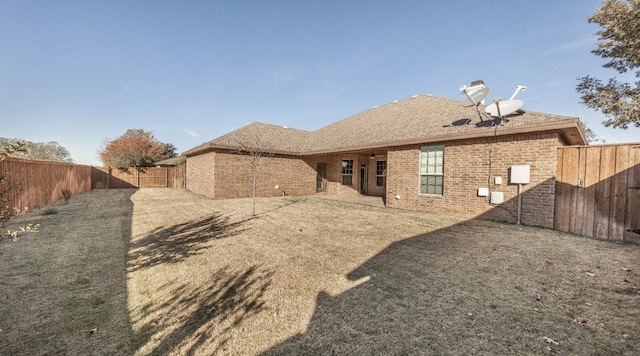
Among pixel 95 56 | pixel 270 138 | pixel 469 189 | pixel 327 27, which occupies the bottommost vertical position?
pixel 469 189

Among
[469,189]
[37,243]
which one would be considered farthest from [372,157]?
[37,243]

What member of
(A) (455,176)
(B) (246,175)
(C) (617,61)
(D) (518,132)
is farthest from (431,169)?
(C) (617,61)

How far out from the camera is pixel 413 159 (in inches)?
396

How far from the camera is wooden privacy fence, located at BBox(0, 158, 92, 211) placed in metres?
8.74

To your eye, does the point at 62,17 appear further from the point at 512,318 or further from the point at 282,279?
the point at 512,318

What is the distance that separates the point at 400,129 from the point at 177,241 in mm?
10362

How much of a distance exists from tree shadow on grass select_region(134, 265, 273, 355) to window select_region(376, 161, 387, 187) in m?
12.4

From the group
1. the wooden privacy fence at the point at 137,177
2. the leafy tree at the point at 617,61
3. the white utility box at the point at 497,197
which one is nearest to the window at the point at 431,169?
the white utility box at the point at 497,197

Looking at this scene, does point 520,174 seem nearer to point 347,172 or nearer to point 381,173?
point 381,173

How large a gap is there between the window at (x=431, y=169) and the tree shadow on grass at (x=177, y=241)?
7.28m

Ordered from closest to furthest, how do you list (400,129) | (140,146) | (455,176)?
(455,176)
(400,129)
(140,146)

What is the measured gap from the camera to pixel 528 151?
726 cm

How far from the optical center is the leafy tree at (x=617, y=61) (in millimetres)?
11336

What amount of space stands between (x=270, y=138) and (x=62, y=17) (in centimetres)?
1058
